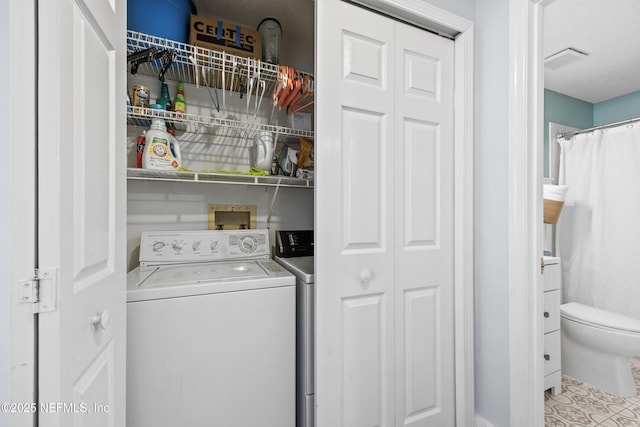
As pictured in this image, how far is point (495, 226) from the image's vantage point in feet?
4.51

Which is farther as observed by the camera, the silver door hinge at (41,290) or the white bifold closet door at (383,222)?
the white bifold closet door at (383,222)

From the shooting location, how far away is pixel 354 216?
121 cm

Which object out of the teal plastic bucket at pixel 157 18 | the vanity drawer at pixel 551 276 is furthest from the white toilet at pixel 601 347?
the teal plastic bucket at pixel 157 18

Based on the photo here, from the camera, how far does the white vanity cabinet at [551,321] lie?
182 centimetres

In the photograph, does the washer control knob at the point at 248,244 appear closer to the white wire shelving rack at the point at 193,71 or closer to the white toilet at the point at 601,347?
the white wire shelving rack at the point at 193,71

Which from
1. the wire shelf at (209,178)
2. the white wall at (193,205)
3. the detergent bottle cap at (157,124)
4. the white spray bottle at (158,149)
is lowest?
the white wall at (193,205)

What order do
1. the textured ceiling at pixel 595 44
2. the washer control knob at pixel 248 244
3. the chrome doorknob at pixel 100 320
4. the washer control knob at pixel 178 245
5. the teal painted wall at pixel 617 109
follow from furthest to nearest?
the teal painted wall at pixel 617 109 < the textured ceiling at pixel 595 44 < the washer control knob at pixel 248 244 < the washer control knob at pixel 178 245 < the chrome doorknob at pixel 100 320

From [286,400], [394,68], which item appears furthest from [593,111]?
[286,400]

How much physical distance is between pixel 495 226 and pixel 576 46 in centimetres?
189

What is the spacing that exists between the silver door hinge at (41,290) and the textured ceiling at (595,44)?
256 cm

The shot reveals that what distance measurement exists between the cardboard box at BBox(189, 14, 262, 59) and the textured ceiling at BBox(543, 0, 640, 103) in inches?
68.7

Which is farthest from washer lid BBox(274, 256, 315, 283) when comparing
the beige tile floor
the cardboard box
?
the beige tile floor

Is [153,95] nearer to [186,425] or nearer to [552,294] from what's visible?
[186,425]

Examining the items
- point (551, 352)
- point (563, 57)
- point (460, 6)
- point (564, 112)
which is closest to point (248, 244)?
point (460, 6)
